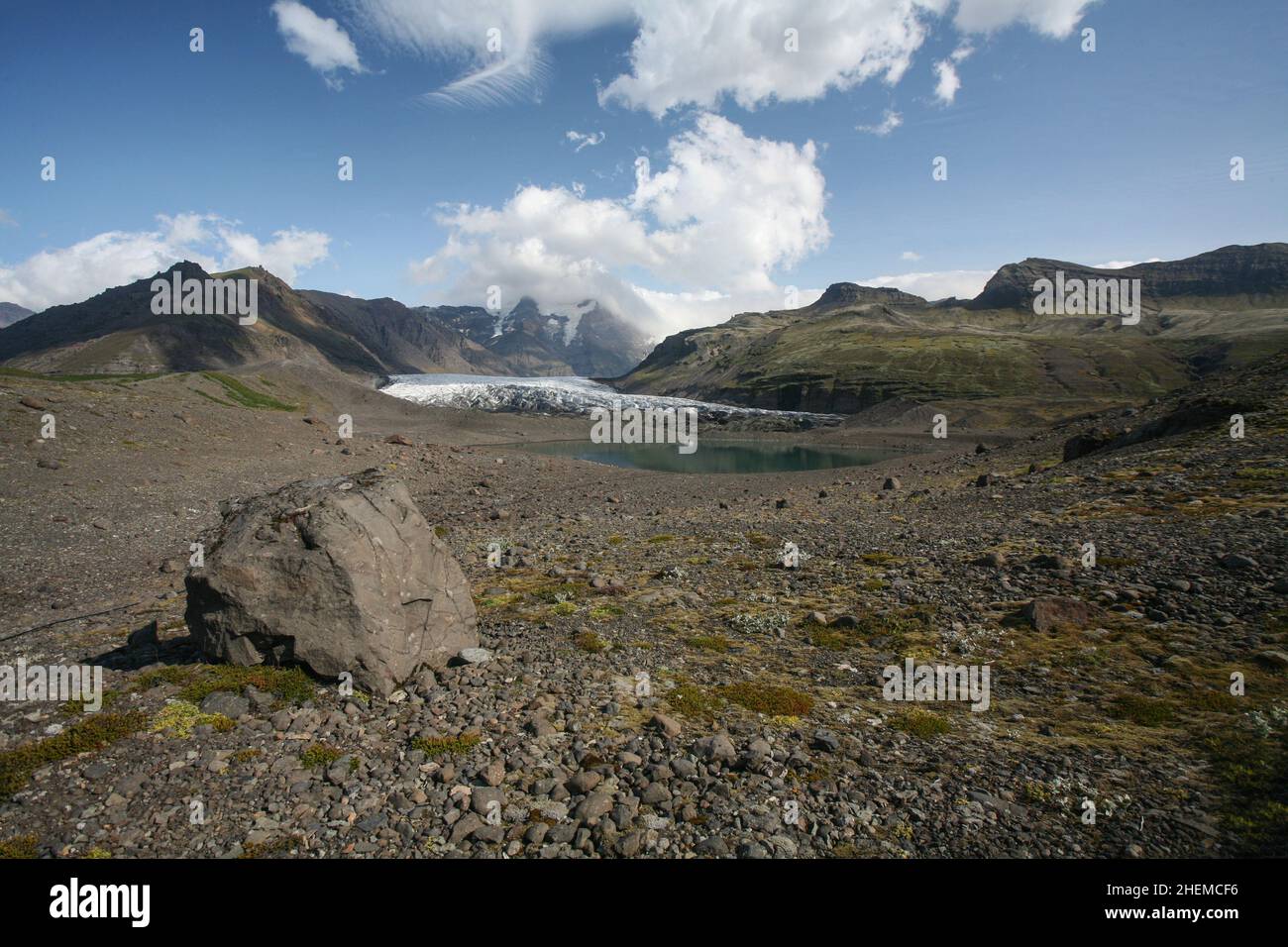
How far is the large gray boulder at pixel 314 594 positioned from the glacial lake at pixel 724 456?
228ft

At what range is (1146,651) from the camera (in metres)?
11.4

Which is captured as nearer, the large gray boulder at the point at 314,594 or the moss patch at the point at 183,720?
the moss patch at the point at 183,720

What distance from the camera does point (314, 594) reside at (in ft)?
33.7

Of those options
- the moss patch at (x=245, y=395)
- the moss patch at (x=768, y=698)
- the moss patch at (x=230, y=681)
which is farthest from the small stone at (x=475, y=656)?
the moss patch at (x=245, y=395)

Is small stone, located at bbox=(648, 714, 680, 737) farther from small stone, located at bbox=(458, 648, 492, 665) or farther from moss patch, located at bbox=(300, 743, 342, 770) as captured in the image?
moss patch, located at bbox=(300, 743, 342, 770)

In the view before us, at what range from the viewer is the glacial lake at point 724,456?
3465 inches

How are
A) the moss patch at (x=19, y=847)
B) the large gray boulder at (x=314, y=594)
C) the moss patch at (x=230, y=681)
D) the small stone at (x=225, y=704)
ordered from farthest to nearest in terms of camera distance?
the large gray boulder at (x=314, y=594), the moss patch at (x=230, y=681), the small stone at (x=225, y=704), the moss patch at (x=19, y=847)

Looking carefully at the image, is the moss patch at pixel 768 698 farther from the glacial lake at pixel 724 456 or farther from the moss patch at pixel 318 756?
the glacial lake at pixel 724 456

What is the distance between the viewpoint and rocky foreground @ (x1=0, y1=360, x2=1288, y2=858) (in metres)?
6.83

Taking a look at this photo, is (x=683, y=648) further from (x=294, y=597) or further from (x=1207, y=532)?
(x=1207, y=532)

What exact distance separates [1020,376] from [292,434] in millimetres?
172906

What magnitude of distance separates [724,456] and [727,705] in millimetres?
95401

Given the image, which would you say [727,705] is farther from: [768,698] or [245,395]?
[245,395]

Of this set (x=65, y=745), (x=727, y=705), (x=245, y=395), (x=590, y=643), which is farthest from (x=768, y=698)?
(x=245, y=395)
